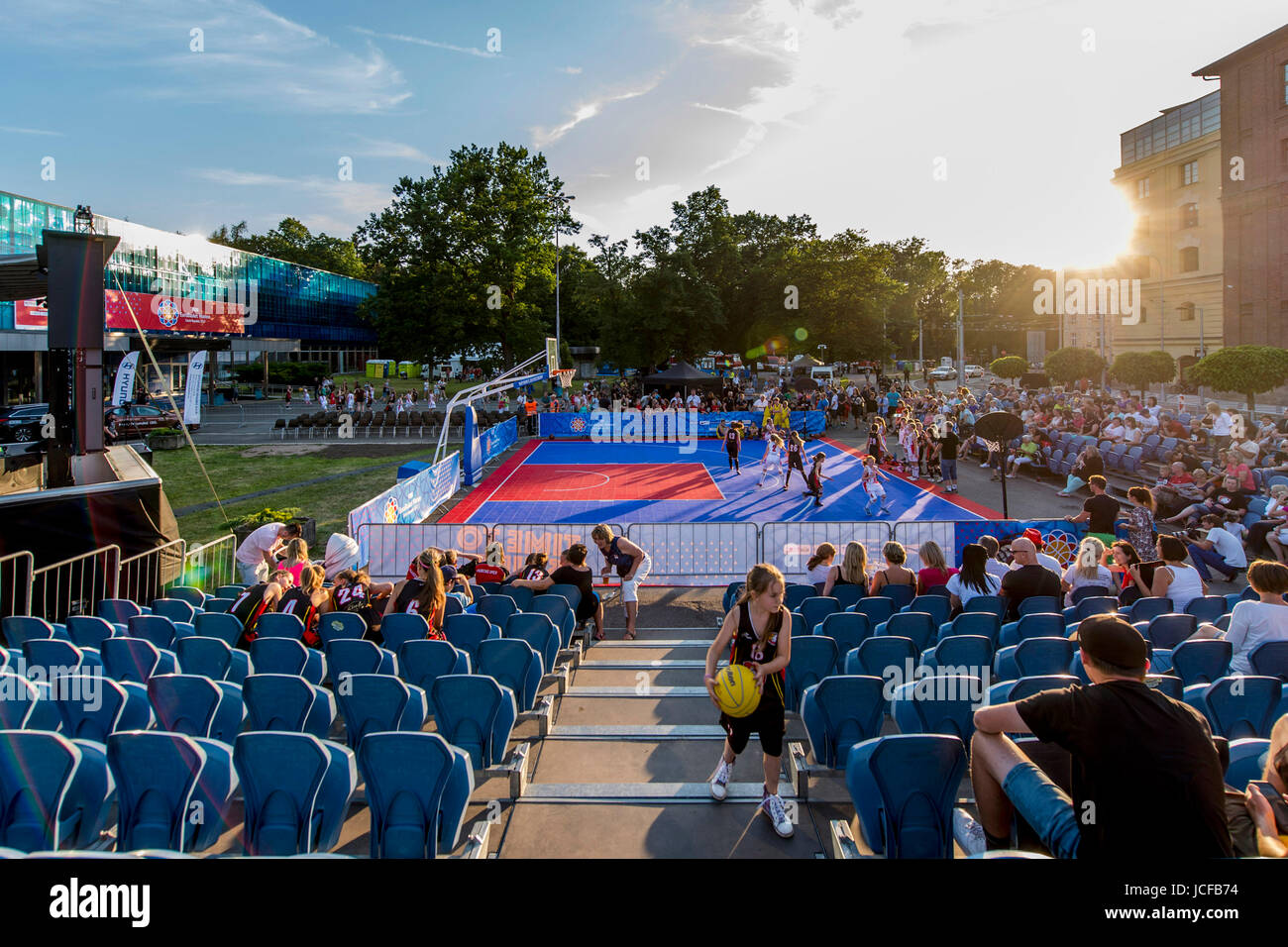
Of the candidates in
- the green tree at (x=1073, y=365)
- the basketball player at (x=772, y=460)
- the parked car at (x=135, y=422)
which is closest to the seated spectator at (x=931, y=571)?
the basketball player at (x=772, y=460)

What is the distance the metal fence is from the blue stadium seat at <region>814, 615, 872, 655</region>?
932 cm

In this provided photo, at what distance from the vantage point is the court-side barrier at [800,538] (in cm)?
1291

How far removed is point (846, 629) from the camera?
288 inches

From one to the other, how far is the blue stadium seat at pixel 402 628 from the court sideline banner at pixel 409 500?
6.49m

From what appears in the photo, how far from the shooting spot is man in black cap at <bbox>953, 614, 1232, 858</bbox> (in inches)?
106

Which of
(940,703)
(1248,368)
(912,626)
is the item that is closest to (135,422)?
(912,626)

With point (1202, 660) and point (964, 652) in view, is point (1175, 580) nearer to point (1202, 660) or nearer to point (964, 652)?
point (1202, 660)

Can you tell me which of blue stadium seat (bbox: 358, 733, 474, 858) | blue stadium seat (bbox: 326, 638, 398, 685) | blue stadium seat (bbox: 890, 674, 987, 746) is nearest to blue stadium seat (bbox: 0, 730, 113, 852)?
blue stadium seat (bbox: 358, 733, 474, 858)

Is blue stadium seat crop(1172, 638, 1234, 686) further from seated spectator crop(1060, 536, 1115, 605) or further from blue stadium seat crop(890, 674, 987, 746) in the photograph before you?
seated spectator crop(1060, 536, 1115, 605)

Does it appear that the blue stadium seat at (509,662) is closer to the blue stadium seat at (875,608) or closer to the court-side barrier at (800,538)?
the blue stadium seat at (875,608)
